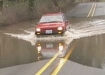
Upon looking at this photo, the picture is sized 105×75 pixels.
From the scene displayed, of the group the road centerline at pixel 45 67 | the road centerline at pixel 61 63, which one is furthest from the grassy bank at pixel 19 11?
the road centerline at pixel 45 67

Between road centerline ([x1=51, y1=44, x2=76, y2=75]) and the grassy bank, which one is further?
the grassy bank

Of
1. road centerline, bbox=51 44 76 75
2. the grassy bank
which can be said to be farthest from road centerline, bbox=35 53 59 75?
the grassy bank

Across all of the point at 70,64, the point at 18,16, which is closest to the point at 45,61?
the point at 70,64

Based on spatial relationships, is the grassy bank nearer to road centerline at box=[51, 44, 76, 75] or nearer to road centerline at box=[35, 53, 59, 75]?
road centerline at box=[51, 44, 76, 75]

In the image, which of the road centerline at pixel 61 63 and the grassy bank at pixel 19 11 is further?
the grassy bank at pixel 19 11

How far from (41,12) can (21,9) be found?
5420 millimetres

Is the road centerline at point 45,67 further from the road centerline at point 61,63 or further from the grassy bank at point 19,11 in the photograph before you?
the grassy bank at point 19,11

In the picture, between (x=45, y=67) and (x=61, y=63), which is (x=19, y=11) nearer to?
(x=61, y=63)

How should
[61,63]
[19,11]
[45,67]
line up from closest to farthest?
[45,67] < [61,63] < [19,11]

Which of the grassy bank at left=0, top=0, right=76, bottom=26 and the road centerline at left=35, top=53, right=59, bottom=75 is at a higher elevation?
the grassy bank at left=0, top=0, right=76, bottom=26

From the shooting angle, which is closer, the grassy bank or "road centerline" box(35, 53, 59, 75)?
"road centerline" box(35, 53, 59, 75)

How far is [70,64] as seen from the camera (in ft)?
36.3

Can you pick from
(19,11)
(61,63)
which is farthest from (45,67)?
(19,11)

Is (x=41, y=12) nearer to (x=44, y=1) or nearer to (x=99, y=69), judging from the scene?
(x=44, y=1)
